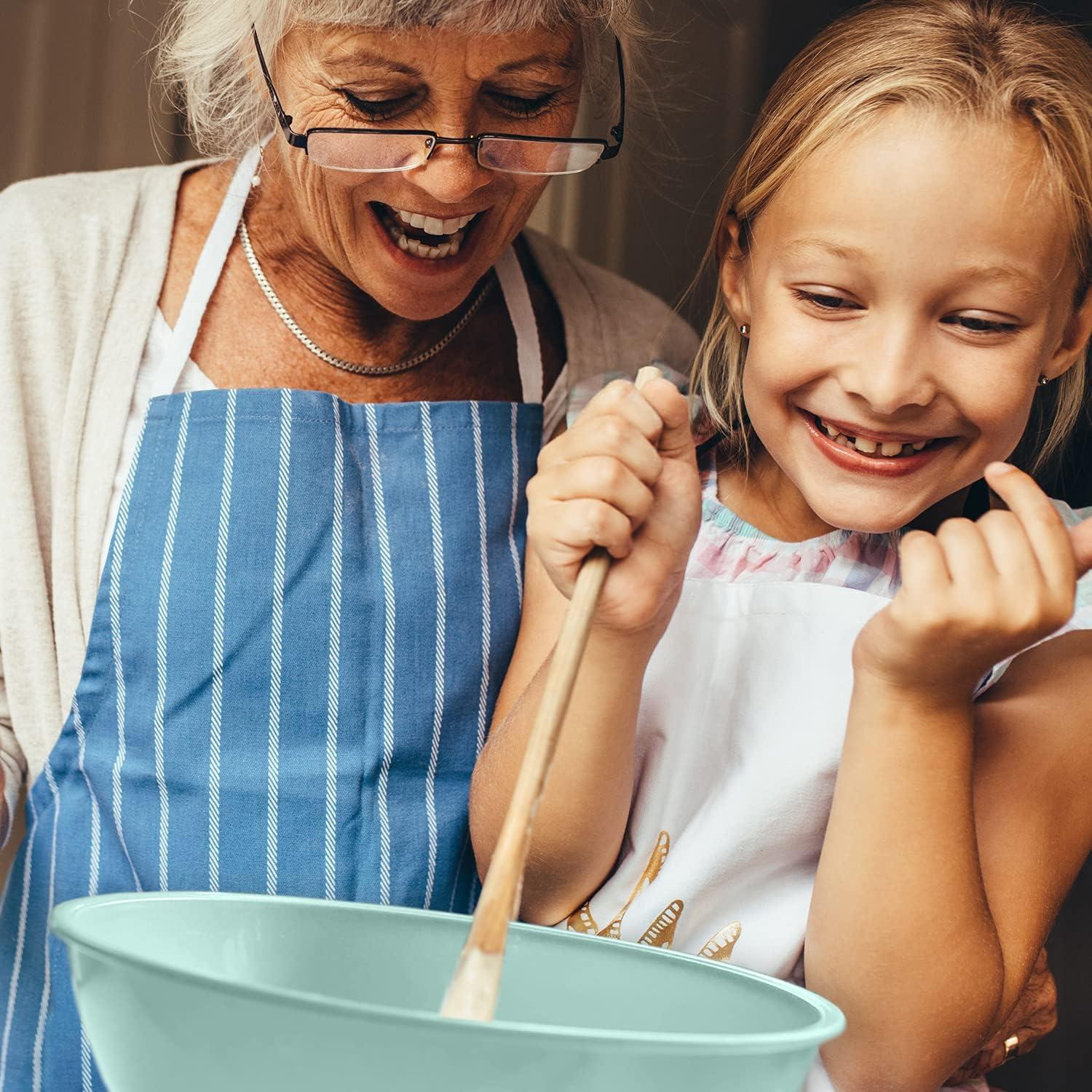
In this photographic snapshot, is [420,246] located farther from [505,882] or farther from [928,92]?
[505,882]

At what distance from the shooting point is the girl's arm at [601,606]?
92 centimetres

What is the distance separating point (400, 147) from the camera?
116 cm

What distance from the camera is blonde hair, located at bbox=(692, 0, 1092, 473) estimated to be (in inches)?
41.9

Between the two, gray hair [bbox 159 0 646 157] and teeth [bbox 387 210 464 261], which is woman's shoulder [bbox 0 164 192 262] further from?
teeth [bbox 387 210 464 261]

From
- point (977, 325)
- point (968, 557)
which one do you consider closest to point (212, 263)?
point (977, 325)

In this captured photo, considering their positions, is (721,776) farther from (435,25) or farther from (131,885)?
(435,25)

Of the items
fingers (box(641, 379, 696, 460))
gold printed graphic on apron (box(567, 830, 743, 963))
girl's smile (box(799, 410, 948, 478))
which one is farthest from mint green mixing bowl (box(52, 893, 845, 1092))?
girl's smile (box(799, 410, 948, 478))

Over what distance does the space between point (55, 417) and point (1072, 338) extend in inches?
35.4

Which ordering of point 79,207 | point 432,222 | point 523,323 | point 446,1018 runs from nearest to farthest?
1. point 446,1018
2. point 432,222
3. point 79,207
4. point 523,323

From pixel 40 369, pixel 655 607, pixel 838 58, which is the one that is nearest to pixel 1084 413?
pixel 838 58

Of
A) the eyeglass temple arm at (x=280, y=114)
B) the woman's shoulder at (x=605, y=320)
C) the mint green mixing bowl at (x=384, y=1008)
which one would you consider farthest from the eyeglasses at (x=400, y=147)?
the mint green mixing bowl at (x=384, y=1008)

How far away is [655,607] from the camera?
3.22 ft

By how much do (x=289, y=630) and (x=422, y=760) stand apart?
166 mm

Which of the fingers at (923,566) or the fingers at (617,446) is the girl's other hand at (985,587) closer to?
the fingers at (923,566)
